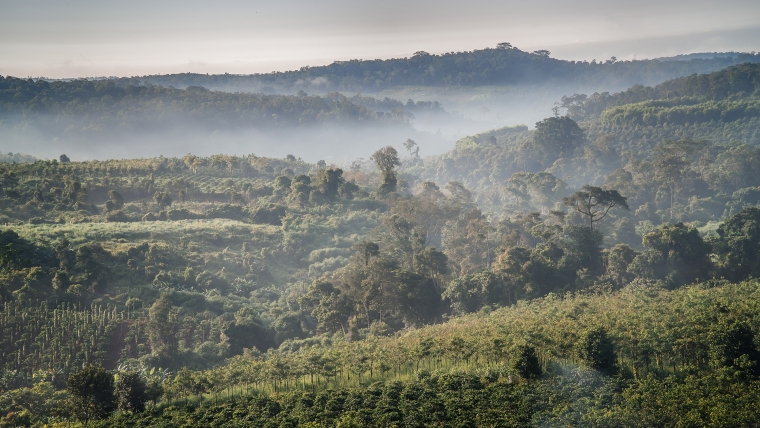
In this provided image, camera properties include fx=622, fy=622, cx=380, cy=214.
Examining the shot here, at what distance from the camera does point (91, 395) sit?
81.8 feet

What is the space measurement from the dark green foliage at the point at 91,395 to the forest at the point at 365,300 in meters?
0.09

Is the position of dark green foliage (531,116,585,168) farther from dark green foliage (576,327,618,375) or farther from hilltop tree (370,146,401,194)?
dark green foliage (576,327,618,375)

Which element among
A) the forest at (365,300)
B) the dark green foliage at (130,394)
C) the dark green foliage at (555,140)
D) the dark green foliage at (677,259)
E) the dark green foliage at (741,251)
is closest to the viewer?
the forest at (365,300)

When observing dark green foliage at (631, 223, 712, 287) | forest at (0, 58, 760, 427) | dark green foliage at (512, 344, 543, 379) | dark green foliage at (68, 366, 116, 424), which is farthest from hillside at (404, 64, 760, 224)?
dark green foliage at (68, 366, 116, 424)

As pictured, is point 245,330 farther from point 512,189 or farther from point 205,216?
point 512,189

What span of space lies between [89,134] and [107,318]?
330 feet

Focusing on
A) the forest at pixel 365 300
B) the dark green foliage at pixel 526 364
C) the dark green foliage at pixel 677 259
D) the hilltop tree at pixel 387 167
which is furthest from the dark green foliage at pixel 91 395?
the hilltop tree at pixel 387 167

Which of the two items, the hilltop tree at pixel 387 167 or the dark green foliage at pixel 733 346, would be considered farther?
the hilltop tree at pixel 387 167

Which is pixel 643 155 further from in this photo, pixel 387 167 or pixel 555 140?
pixel 387 167

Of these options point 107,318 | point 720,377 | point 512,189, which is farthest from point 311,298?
point 512,189

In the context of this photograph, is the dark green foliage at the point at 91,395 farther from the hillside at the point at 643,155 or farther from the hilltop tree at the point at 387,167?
the hillside at the point at 643,155

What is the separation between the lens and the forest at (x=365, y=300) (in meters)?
22.7

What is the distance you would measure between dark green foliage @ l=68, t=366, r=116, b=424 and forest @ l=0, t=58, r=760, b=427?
0.31 feet

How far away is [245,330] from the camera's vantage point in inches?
1492
